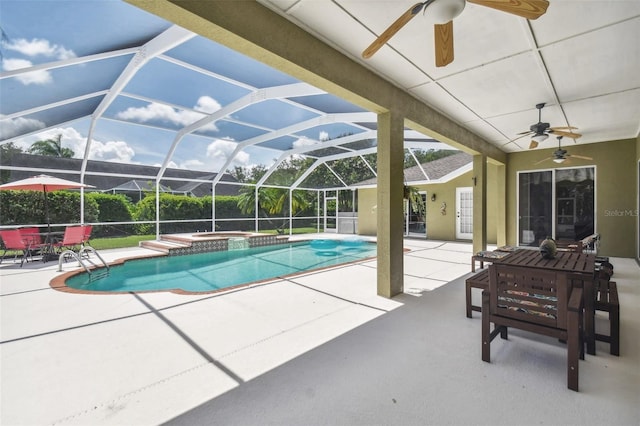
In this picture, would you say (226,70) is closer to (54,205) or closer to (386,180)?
(386,180)

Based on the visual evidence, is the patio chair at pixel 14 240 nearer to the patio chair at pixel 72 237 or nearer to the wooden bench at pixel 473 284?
the patio chair at pixel 72 237

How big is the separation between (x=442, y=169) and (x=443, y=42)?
1162 centimetres

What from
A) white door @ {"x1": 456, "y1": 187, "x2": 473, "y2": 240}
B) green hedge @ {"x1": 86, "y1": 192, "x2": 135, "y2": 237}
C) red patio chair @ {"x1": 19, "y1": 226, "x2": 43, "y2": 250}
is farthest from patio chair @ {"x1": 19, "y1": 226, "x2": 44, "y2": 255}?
white door @ {"x1": 456, "y1": 187, "x2": 473, "y2": 240}

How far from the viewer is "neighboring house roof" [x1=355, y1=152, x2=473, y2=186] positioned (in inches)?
487

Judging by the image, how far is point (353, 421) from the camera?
→ 1854 mm

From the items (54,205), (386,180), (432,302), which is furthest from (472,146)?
(54,205)

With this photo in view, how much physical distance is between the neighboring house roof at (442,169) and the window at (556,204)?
2741mm

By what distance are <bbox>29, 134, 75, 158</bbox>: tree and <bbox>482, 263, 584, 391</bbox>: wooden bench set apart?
2313 centimetres

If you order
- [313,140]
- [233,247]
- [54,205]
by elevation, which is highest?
[313,140]

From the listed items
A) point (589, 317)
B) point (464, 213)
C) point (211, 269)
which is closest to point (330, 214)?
point (464, 213)

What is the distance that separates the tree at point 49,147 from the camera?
1711 centimetres

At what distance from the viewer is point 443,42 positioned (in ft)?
8.54

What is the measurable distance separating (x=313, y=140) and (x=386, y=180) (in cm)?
666

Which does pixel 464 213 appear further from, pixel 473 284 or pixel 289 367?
pixel 289 367
